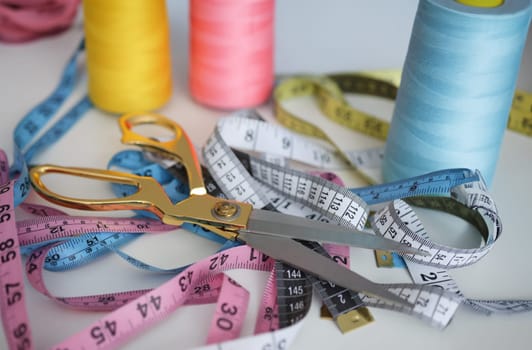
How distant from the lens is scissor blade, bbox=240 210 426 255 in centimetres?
76

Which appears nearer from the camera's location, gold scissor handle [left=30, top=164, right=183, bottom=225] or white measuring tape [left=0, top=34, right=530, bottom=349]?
white measuring tape [left=0, top=34, right=530, bottom=349]

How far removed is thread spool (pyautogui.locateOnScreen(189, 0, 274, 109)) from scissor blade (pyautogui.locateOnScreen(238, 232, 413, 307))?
37cm

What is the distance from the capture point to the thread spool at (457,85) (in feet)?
2.60

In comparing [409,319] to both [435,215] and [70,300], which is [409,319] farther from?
[70,300]

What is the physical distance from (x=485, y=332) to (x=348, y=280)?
0.17 meters

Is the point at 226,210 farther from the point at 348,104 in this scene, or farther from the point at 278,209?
the point at 348,104

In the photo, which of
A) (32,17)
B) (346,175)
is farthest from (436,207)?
(32,17)

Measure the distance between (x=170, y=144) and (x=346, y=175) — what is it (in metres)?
0.27

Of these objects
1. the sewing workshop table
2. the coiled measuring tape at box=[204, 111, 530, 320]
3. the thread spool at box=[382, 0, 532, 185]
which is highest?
the thread spool at box=[382, 0, 532, 185]

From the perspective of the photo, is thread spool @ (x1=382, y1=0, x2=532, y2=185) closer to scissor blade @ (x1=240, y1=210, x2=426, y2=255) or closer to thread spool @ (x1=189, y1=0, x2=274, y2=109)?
scissor blade @ (x1=240, y1=210, x2=426, y2=255)

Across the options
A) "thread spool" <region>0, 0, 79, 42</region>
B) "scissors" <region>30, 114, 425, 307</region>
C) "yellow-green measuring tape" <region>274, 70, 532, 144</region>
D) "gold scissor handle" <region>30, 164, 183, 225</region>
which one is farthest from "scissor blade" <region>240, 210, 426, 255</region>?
"thread spool" <region>0, 0, 79, 42</region>

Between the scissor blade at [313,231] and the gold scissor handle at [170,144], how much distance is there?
0.36 feet

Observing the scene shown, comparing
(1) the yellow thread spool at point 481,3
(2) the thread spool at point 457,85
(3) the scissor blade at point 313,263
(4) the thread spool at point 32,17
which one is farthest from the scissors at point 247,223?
(4) the thread spool at point 32,17

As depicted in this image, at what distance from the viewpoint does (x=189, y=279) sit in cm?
76
